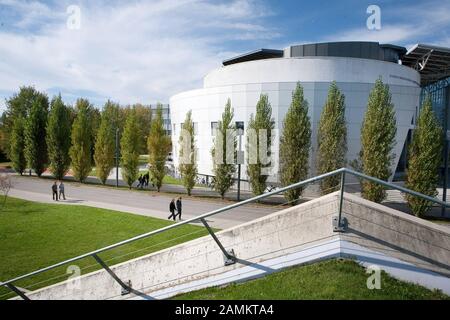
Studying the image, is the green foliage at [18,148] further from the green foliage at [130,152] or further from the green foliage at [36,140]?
the green foliage at [130,152]

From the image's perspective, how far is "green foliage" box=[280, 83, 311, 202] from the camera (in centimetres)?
2467

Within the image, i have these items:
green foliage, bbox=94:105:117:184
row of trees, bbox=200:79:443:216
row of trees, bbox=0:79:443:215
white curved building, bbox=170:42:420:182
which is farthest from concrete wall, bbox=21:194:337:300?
green foliage, bbox=94:105:117:184

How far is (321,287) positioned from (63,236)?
1334 centimetres

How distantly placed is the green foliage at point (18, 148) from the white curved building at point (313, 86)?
2109cm

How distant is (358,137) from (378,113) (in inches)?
297

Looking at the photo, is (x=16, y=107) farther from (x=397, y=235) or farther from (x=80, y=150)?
(x=397, y=235)

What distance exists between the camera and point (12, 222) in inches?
683

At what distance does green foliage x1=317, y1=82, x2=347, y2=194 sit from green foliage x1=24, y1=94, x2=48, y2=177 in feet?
102

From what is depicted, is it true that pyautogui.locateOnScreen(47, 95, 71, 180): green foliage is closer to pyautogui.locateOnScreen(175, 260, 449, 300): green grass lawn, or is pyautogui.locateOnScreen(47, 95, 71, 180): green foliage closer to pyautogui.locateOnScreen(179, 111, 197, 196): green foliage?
pyautogui.locateOnScreen(179, 111, 197, 196): green foliage

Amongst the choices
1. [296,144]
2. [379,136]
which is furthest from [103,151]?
[379,136]

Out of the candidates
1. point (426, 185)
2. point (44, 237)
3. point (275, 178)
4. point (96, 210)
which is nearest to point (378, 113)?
point (426, 185)

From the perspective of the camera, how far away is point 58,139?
1384 inches
